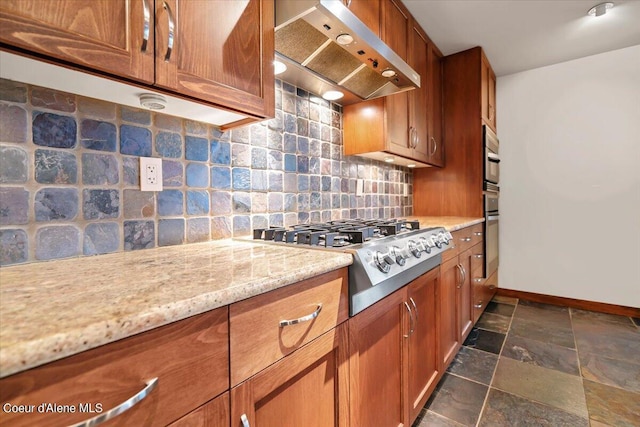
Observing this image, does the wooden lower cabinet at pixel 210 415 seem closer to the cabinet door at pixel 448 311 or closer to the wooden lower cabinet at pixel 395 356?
the wooden lower cabinet at pixel 395 356

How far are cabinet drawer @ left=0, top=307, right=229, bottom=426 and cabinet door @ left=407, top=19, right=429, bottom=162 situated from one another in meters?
1.97

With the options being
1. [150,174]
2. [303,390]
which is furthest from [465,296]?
[150,174]

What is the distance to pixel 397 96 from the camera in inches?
76.5

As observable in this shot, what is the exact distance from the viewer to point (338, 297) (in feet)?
2.79

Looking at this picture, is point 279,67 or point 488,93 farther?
point 488,93

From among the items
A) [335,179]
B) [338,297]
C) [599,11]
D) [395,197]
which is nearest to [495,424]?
[338,297]

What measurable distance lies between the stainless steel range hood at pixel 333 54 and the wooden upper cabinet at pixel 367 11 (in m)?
0.28

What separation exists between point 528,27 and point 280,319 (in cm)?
294

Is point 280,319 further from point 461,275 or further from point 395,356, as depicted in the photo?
point 461,275

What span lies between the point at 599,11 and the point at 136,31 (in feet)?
9.80

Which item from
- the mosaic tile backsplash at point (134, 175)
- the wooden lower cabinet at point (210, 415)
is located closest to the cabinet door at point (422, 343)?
the mosaic tile backsplash at point (134, 175)

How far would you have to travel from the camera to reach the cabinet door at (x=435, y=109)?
2.53 meters

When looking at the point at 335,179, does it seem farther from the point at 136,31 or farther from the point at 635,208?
the point at 635,208

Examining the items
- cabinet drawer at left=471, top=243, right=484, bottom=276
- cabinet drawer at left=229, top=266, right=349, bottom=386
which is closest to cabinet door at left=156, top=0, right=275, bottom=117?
cabinet drawer at left=229, top=266, right=349, bottom=386
